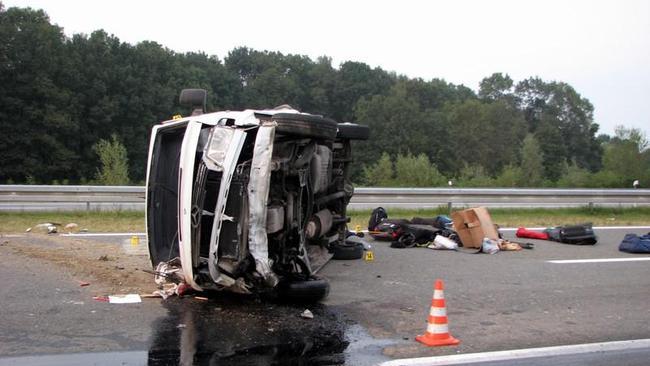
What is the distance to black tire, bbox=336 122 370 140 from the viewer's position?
325 inches

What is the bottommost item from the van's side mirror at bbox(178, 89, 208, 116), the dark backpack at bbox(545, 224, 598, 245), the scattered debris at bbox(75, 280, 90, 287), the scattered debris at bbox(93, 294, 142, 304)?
the scattered debris at bbox(93, 294, 142, 304)

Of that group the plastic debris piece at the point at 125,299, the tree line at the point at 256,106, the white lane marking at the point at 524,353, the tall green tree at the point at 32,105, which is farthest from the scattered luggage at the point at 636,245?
the tall green tree at the point at 32,105

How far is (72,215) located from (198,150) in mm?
8888

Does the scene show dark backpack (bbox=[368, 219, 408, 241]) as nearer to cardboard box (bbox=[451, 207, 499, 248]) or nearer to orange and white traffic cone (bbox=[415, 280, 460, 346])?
cardboard box (bbox=[451, 207, 499, 248])

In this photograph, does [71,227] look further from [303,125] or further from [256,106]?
[256,106]

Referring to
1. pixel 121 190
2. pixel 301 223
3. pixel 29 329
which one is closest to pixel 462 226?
pixel 301 223

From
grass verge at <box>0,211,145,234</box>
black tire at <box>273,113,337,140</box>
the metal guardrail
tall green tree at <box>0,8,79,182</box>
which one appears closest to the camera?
black tire at <box>273,113,337,140</box>

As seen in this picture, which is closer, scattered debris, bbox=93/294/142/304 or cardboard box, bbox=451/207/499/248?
scattered debris, bbox=93/294/142/304

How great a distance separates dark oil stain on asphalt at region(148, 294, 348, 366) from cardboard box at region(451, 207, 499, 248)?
4.57 meters

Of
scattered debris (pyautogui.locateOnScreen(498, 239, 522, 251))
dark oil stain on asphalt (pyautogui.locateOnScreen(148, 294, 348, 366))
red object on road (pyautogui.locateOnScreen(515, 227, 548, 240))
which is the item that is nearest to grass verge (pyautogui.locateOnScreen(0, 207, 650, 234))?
red object on road (pyautogui.locateOnScreen(515, 227, 548, 240))

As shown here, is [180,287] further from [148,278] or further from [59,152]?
[59,152]

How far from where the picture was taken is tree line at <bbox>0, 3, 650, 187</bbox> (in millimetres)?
39938

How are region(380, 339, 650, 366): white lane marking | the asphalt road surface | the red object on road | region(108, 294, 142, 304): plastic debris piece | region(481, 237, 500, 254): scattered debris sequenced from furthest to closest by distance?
the red object on road, region(481, 237, 500, 254): scattered debris, region(108, 294, 142, 304): plastic debris piece, the asphalt road surface, region(380, 339, 650, 366): white lane marking

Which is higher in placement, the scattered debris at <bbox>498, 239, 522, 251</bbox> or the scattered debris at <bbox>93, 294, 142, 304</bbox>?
the scattered debris at <bbox>498, 239, 522, 251</bbox>
